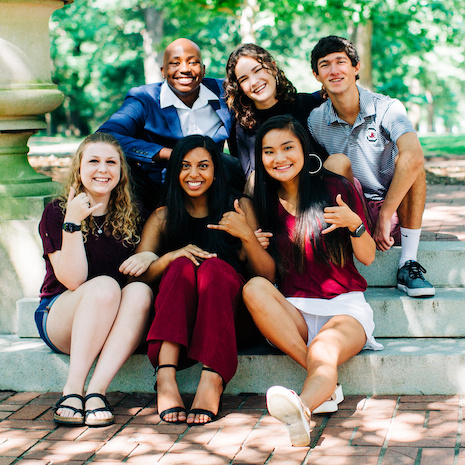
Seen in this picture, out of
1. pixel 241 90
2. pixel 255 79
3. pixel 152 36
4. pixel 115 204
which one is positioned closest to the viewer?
pixel 115 204

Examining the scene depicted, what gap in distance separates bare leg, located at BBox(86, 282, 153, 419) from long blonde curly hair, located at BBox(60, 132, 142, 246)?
0.32 metres

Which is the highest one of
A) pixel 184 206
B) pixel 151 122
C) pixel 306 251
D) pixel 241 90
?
pixel 241 90

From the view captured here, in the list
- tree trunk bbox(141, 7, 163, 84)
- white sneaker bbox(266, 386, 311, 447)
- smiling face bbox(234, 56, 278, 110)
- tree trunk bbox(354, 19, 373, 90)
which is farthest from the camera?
tree trunk bbox(141, 7, 163, 84)

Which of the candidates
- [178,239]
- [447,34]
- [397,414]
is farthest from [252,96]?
[447,34]

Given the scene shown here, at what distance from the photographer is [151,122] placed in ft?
14.6

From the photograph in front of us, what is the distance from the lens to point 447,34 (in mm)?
14078

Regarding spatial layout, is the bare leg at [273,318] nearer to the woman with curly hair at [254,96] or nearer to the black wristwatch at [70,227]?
the black wristwatch at [70,227]

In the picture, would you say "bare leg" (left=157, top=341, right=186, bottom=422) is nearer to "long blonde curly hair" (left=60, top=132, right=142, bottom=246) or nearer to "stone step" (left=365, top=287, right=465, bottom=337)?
"long blonde curly hair" (left=60, top=132, right=142, bottom=246)

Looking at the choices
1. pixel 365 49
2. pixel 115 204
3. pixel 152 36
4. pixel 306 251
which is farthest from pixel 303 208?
pixel 152 36

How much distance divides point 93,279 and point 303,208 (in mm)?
1117

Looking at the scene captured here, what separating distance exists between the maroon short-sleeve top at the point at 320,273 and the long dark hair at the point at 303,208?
3cm

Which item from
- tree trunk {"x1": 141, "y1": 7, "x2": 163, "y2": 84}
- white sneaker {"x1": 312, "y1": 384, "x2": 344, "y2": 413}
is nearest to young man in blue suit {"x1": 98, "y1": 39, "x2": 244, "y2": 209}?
white sneaker {"x1": 312, "y1": 384, "x2": 344, "y2": 413}

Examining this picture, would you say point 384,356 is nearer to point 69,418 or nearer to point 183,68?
point 69,418

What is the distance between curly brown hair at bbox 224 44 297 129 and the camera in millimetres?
4227
